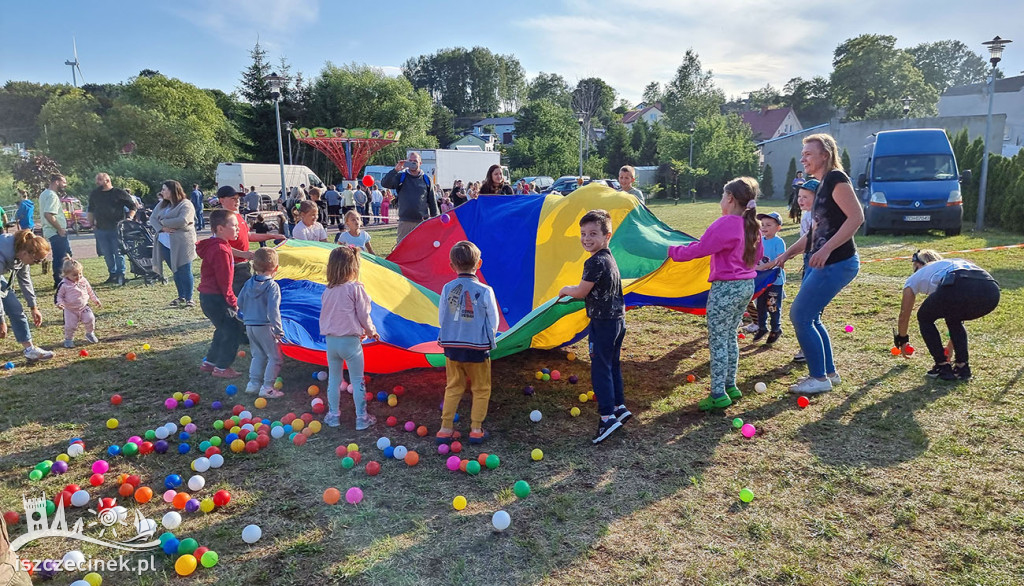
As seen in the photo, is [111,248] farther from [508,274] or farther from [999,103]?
[999,103]

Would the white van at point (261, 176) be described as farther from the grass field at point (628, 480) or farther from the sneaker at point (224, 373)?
the grass field at point (628, 480)

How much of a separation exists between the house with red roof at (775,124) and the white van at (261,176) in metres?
48.2

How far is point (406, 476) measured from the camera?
3605 millimetres

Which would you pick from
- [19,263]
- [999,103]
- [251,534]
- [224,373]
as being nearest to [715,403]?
[251,534]

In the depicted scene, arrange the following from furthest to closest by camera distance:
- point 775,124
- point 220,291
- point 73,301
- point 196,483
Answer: point 775,124, point 73,301, point 220,291, point 196,483

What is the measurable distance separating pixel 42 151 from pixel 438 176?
25.9m

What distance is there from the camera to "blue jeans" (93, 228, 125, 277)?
9.38 meters

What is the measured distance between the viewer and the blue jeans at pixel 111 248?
30.8 ft

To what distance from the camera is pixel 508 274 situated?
6.07m

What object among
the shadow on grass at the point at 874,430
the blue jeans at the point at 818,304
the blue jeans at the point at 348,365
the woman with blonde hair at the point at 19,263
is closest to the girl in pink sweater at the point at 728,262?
the blue jeans at the point at 818,304

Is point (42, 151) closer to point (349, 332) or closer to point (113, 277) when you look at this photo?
point (113, 277)

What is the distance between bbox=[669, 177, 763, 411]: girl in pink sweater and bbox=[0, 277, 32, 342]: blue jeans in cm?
616

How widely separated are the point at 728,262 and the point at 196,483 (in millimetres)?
3748

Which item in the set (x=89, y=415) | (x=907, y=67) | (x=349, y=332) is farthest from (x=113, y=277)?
(x=907, y=67)
